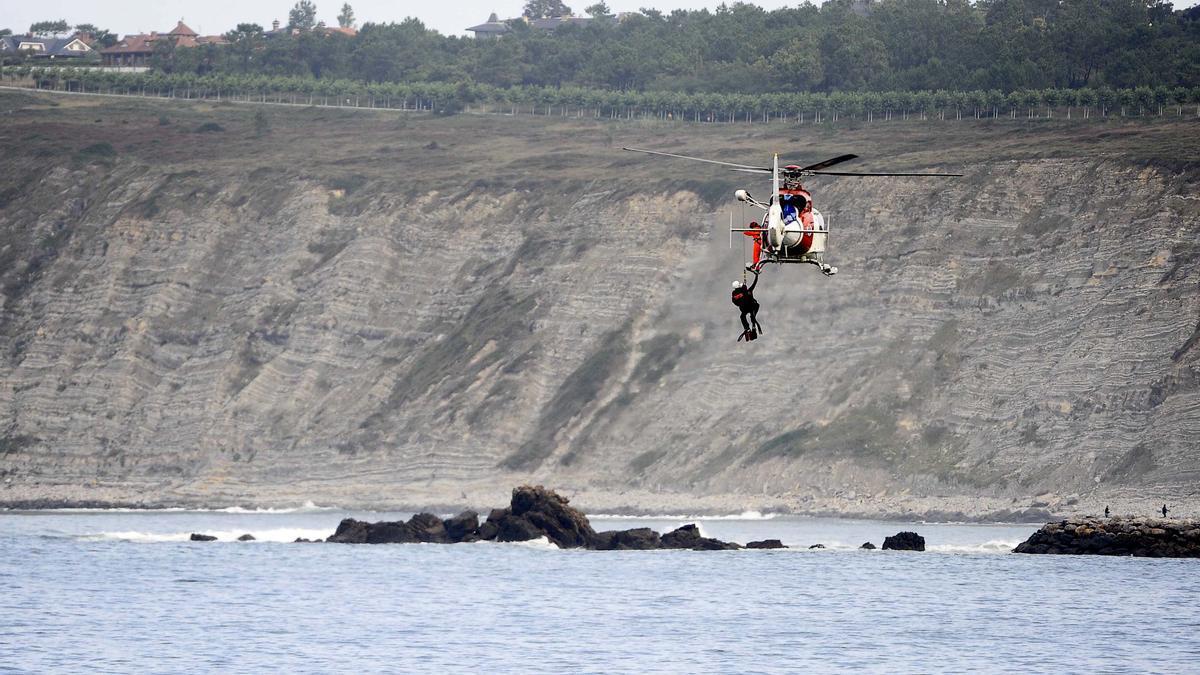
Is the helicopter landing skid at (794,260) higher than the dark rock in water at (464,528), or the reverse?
the helicopter landing skid at (794,260)

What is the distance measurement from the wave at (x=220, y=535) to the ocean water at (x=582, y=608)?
51 centimetres

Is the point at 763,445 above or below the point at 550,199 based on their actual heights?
below

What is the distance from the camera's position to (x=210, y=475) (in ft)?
455

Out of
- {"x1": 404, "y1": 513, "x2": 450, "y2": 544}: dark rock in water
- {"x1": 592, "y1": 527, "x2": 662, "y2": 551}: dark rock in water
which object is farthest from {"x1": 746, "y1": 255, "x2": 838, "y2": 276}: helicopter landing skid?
{"x1": 404, "y1": 513, "x2": 450, "y2": 544}: dark rock in water

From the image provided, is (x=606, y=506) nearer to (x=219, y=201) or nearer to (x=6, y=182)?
(x=219, y=201)

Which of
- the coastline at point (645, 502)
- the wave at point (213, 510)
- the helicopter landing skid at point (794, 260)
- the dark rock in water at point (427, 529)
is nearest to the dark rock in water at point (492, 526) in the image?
the dark rock in water at point (427, 529)

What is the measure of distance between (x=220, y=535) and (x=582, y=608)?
39675mm

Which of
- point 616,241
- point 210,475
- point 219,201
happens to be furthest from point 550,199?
point 210,475

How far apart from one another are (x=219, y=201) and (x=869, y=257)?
180 feet

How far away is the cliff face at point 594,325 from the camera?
126 m

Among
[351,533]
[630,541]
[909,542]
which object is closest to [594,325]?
[351,533]

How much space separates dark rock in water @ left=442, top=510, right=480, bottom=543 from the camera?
4254 inches

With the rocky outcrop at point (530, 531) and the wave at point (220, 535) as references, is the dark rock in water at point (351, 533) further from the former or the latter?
the wave at point (220, 535)

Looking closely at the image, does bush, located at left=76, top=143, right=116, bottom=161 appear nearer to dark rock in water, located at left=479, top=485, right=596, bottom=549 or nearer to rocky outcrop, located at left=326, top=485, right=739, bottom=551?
rocky outcrop, located at left=326, top=485, right=739, bottom=551
